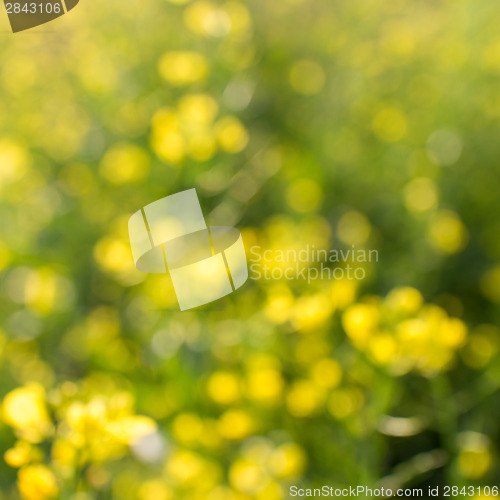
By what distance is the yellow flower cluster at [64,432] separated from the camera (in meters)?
0.50

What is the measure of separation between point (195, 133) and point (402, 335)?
47cm

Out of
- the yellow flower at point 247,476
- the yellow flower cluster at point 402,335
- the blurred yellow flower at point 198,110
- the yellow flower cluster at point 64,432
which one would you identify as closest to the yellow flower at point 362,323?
the yellow flower cluster at point 402,335

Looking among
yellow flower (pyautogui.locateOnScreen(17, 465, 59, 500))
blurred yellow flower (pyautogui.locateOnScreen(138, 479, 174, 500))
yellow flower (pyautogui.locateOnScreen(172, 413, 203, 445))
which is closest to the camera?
yellow flower (pyautogui.locateOnScreen(17, 465, 59, 500))

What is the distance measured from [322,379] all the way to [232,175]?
406 mm

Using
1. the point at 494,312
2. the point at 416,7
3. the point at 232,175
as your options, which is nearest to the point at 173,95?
the point at 232,175

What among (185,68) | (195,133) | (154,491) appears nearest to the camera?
(154,491)

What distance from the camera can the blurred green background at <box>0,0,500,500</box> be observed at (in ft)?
2.35

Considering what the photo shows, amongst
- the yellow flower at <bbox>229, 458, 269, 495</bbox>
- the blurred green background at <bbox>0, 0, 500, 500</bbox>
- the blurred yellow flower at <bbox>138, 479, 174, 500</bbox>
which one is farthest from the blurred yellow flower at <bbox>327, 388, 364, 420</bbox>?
the blurred yellow flower at <bbox>138, 479, 174, 500</bbox>

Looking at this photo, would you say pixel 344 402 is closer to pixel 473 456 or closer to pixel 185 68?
pixel 473 456

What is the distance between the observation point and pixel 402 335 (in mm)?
719

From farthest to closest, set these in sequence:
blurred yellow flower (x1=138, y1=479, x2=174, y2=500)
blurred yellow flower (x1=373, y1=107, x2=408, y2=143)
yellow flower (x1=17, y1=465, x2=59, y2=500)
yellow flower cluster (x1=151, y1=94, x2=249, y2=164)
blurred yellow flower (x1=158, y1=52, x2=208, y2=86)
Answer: blurred yellow flower (x1=373, y1=107, x2=408, y2=143) → blurred yellow flower (x1=158, y1=52, x2=208, y2=86) → yellow flower cluster (x1=151, y1=94, x2=249, y2=164) → blurred yellow flower (x1=138, y1=479, x2=174, y2=500) → yellow flower (x1=17, y1=465, x2=59, y2=500)

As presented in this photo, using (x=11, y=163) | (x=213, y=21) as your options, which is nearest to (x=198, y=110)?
(x=213, y=21)

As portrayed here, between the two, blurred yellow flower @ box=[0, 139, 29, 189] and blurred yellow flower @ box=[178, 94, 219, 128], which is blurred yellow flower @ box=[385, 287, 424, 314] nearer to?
blurred yellow flower @ box=[178, 94, 219, 128]

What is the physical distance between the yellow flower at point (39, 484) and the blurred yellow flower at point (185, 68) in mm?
776
